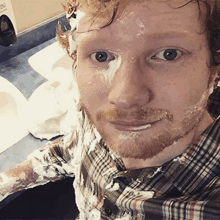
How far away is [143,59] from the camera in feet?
1.69

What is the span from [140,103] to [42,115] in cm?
59

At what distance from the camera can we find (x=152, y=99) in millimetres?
527

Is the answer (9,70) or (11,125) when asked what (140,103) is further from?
(9,70)

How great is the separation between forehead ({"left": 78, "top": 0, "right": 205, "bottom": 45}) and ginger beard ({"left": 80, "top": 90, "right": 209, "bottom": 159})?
13cm

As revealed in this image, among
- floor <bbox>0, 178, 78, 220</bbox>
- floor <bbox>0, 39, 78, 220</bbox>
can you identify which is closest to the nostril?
floor <bbox>0, 39, 78, 220</bbox>

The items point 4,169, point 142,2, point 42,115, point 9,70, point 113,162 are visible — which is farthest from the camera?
point 9,70

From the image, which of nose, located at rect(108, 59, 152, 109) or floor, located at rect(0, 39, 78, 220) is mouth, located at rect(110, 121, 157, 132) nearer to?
nose, located at rect(108, 59, 152, 109)

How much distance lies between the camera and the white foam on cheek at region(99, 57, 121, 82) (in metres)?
0.54

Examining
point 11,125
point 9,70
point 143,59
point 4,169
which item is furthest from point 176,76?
point 9,70

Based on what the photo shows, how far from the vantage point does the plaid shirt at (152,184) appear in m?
0.56

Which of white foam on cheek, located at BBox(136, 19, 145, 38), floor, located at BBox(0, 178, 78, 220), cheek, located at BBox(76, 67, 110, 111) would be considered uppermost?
white foam on cheek, located at BBox(136, 19, 145, 38)

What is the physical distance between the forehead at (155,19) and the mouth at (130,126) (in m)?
0.14

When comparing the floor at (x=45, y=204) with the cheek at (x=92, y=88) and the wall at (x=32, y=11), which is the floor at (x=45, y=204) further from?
the cheek at (x=92, y=88)

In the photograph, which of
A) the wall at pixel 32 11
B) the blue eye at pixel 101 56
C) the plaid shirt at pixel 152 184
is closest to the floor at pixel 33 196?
the wall at pixel 32 11
